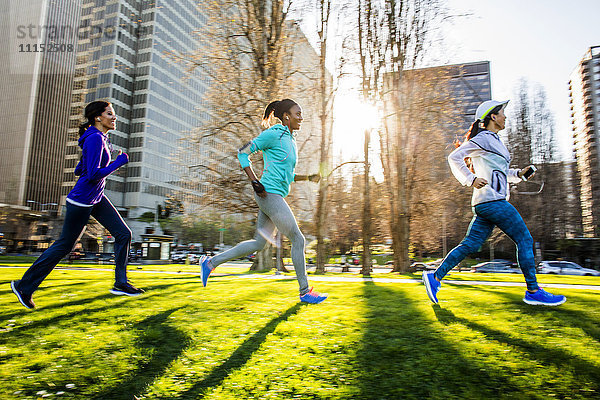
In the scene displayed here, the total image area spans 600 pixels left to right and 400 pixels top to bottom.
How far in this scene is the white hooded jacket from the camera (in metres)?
4.20

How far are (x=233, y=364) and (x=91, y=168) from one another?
110 inches

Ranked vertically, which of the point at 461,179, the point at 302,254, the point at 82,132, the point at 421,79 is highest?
the point at 421,79

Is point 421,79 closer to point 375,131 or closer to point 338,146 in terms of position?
point 375,131

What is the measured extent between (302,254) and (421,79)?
15331 mm

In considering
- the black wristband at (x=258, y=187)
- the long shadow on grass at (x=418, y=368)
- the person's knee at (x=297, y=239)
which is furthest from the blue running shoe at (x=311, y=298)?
the black wristband at (x=258, y=187)

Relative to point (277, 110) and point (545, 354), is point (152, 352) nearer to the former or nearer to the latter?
point (545, 354)

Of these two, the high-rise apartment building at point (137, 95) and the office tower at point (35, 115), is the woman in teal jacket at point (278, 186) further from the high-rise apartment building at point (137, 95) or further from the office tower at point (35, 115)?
the office tower at point (35, 115)

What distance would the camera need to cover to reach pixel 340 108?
58.5 ft

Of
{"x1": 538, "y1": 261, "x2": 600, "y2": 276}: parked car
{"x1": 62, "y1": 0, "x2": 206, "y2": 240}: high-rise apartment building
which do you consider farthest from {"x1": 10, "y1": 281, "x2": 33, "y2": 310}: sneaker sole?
{"x1": 62, "y1": 0, "x2": 206, "y2": 240}: high-rise apartment building

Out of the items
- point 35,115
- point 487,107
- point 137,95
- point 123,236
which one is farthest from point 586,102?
point 35,115

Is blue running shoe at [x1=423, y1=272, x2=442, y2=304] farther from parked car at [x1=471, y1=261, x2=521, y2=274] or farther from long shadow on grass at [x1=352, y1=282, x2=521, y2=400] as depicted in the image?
parked car at [x1=471, y1=261, x2=521, y2=274]

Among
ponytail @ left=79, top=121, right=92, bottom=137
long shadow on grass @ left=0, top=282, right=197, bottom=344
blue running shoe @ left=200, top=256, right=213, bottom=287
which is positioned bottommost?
long shadow on grass @ left=0, top=282, right=197, bottom=344

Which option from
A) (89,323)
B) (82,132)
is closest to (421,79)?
(82,132)

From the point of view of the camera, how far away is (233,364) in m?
2.51
